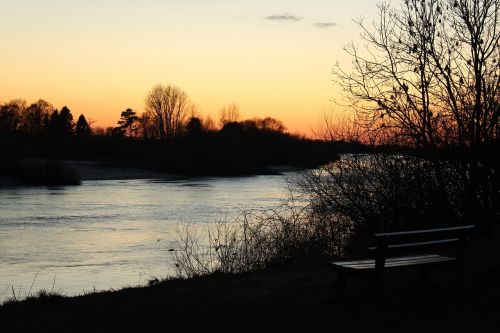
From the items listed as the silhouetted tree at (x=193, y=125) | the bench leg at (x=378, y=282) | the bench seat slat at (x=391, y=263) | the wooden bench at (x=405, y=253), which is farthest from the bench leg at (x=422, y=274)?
the silhouetted tree at (x=193, y=125)

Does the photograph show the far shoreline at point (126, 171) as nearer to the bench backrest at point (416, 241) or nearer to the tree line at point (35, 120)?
the tree line at point (35, 120)

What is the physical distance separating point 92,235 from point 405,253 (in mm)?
18122

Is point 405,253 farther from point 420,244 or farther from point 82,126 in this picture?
point 82,126

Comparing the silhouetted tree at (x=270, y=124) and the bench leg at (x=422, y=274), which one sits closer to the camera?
the bench leg at (x=422, y=274)

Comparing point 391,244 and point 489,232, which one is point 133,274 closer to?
point 489,232

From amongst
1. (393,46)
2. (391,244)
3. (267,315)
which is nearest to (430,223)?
(393,46)

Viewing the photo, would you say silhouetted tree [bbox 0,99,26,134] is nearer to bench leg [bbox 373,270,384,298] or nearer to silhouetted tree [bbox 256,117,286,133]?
silhouetted tree [bbox 256,117,286,133]

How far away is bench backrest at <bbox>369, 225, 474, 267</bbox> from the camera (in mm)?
7598

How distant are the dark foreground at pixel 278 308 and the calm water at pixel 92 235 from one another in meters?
5.18

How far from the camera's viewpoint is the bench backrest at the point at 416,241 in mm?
7598

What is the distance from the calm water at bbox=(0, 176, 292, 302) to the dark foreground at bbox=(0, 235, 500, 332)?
5.18 metres

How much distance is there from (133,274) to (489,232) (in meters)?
7.92

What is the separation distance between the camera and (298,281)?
9.34 m

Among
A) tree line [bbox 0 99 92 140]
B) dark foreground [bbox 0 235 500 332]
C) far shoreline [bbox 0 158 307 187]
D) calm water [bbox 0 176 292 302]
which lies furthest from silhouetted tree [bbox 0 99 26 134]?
dark foreground [bbox 0 235 500 332]
